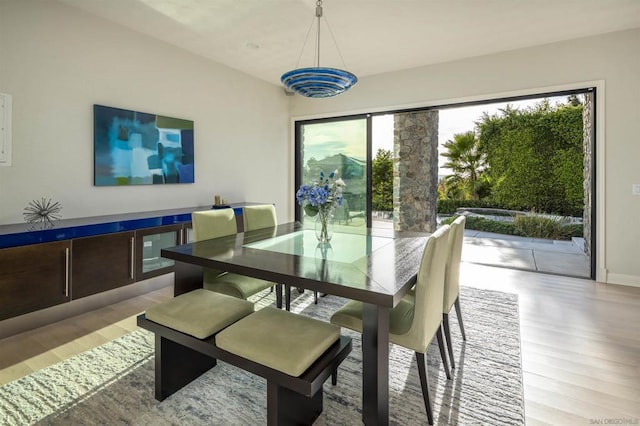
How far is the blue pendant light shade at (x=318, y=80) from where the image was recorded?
2.34 meters

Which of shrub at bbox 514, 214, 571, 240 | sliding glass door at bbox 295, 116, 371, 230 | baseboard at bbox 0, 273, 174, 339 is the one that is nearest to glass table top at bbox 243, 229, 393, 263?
baseboard at bbox 0, 273, 174, 339

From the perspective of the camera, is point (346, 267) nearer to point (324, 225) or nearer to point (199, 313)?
point (324, 225)

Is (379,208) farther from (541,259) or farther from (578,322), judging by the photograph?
(578,322)

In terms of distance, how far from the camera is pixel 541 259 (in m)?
5.14

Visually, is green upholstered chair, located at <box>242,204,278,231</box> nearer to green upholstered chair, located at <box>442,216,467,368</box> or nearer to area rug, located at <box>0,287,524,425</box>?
area rug, located at <box>0,287,524,425</box>

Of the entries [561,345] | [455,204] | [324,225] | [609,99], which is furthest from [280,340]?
[455,204]

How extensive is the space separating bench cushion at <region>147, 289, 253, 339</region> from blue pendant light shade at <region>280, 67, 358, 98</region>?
1604 millimetres

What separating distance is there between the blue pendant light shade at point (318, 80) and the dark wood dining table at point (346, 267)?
1.15 m

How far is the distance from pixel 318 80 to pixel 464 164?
641 centimetres

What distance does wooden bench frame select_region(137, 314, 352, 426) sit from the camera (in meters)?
1.38

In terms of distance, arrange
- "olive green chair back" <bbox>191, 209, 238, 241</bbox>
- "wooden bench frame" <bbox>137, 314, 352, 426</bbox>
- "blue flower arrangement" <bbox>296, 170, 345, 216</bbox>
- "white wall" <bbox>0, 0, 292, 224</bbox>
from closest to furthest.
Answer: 1. "wooden bench frame" <bbox>137, 314, 352, 426</bbox>
2. "blue flower arrangement" <bbox>296, 170, 345, 216</bbox>
3. "olive green chair back" <bbox>191, 209, 238, 241</bbox>
4. "white wall" <bbox>0, 0, 292, 224</bbox>

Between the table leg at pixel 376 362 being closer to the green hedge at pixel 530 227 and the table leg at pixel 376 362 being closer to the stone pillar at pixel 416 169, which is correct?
the stone pillar at pixel 416 169

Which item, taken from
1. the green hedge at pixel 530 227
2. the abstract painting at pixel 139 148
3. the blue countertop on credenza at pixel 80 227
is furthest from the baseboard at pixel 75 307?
the green hedge at pixel 530 227

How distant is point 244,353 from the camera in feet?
4.86
